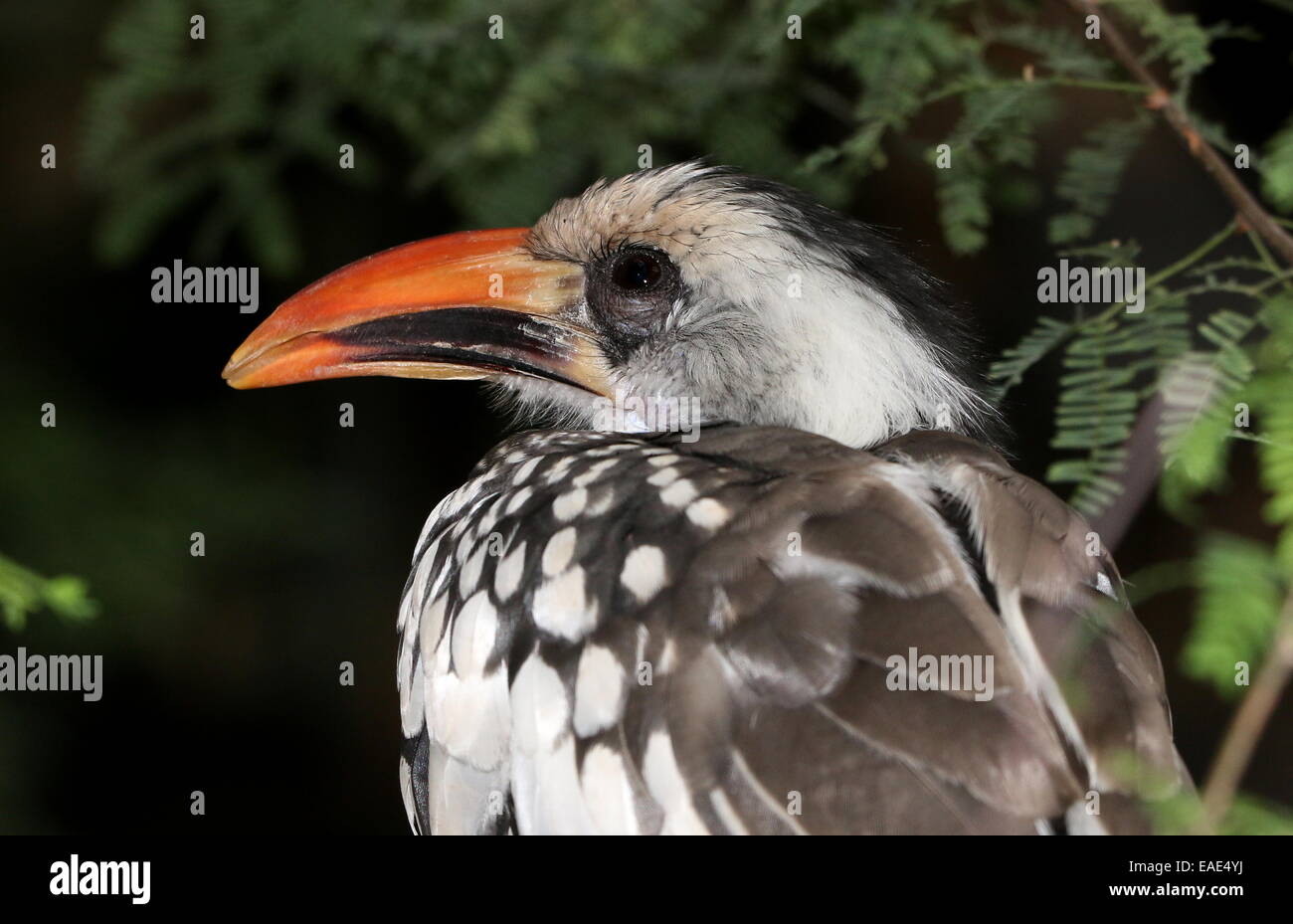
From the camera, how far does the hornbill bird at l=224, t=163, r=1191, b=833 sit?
150 cm

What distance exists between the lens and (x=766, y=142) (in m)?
3.11

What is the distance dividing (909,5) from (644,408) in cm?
93

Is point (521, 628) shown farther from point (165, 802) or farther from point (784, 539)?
point (165, 802)

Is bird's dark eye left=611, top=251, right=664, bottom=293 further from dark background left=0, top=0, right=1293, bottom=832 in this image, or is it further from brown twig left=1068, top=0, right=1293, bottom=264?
dark background left=0, top=0, right=1293, bottom=832

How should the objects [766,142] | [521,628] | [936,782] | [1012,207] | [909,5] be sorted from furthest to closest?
[1012,207], [766,142], [909,5], [521,628], [936,782]

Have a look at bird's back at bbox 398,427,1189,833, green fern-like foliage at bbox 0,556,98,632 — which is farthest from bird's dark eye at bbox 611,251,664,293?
green fern-like foliage at bbox 0,556,98,632

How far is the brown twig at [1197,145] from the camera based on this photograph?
1876 millimetres

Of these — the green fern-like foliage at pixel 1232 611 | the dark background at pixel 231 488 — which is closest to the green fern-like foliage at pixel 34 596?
the green fern-like foliage at pixel 1232 611

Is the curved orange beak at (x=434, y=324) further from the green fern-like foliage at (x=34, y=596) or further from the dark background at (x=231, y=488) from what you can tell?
the dark background at (x=231, y=488)

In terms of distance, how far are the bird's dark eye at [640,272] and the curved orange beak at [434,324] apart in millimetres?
88

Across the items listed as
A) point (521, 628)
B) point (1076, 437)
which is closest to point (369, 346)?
point (521, 628)

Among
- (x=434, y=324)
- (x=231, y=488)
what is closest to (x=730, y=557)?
(x=434, y=324)

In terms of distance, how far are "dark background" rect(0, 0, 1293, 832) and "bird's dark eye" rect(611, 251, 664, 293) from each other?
1.33 m

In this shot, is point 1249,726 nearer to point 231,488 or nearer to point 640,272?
point 640,272
